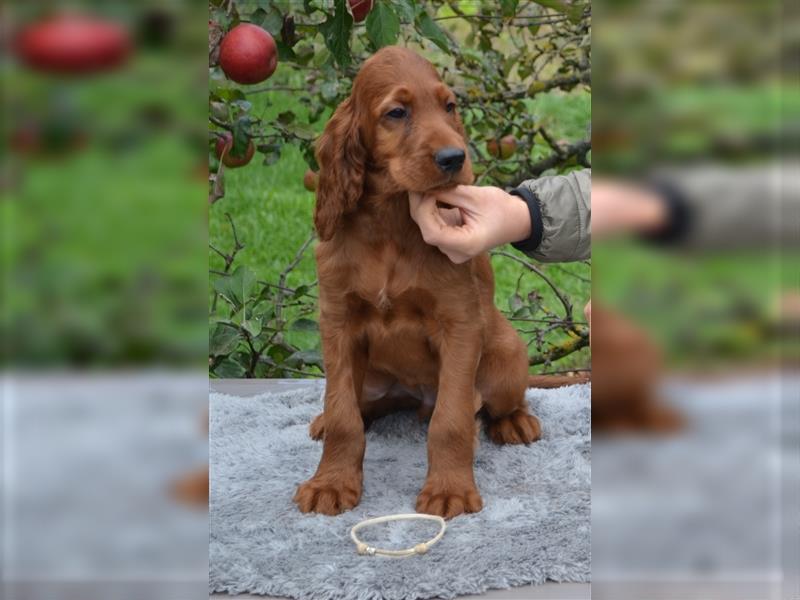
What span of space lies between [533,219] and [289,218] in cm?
121

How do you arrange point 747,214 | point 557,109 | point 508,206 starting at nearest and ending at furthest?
point 747,214 < point 508,206 < point 557,109

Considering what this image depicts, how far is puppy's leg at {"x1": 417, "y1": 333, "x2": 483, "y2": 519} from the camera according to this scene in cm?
175

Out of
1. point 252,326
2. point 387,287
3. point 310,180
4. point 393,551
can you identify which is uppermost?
point 310,180

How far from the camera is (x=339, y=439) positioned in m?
1.80

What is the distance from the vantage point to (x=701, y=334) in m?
0.67

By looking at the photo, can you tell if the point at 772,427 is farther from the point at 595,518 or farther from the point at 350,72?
the point at 350,72

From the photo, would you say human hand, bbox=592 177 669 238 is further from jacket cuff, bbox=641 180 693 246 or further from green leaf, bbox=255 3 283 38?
green leaf, bbox=255 3 283 38

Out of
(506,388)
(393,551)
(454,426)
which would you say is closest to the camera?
(393,551)

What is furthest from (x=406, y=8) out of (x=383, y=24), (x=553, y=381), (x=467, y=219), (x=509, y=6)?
(x=553, y=381)

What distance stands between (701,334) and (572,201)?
43.9 inches

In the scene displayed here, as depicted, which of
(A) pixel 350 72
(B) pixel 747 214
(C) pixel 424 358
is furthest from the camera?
(A) pixel 350 72

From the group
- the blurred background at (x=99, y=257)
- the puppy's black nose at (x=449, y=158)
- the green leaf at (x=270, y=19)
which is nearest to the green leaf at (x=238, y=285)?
the green leaf at (x=270, y=19)

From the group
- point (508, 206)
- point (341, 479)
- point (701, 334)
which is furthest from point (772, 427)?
point (341, 479)

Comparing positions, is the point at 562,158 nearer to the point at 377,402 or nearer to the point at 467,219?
the point at 377,402
